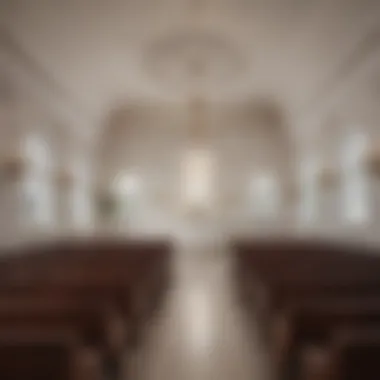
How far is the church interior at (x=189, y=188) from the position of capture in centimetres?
332

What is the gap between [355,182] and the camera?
8.91 m

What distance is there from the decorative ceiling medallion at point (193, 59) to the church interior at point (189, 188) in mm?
49

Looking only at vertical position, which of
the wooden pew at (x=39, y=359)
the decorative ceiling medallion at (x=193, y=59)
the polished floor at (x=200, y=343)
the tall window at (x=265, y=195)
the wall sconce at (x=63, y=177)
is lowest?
the polished floor at (x=200, y=343)

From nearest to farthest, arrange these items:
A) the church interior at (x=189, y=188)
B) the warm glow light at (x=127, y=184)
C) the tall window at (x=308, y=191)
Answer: the church interior at (x=189, y=188) < the tall window at (x=308, y=191) < the warm glow light at (x=127, y=184)

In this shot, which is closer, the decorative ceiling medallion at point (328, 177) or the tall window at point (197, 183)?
the decorative ceiling medallion at point (328, 177)

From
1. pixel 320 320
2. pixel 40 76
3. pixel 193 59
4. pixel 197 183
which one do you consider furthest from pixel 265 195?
pixel 320 320

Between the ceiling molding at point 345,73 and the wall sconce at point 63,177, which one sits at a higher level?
the ceiling molding at point 345,73

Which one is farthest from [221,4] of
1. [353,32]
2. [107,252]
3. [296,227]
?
[296,227]

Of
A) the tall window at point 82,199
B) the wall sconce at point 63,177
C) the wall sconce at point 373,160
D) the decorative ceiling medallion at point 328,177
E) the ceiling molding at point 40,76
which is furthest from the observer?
the tall window at point 82,199

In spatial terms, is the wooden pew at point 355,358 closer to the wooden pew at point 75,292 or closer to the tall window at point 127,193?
the wooden pew at point 75,292

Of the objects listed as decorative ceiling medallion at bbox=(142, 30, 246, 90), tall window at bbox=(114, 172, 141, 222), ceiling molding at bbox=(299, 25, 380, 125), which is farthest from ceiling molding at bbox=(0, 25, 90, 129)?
ceiling molding at bbox=(299, 25, 380, 125)

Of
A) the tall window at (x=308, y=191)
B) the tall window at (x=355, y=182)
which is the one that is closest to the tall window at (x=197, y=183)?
the tall window at (x=308, y=191)

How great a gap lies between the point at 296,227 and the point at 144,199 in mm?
5109

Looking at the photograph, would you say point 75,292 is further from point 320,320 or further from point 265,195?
point 265,195
